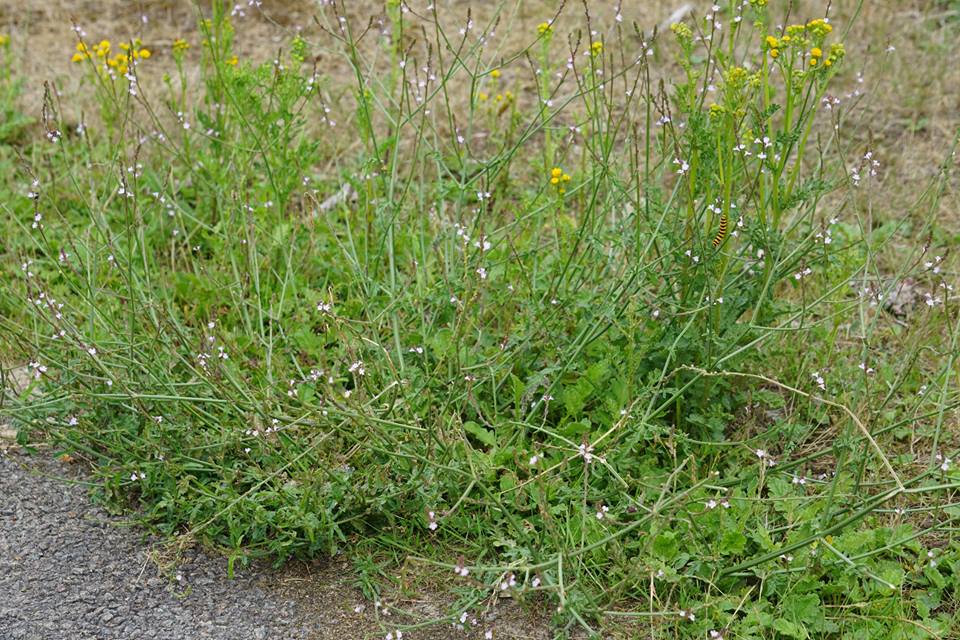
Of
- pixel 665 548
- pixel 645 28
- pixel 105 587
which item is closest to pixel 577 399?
pixel 665 548

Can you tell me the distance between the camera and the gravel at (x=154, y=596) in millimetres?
2738

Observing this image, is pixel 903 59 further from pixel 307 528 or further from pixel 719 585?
pixel 307 528

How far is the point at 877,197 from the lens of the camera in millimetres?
4637

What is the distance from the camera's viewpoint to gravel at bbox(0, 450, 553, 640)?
8.98 ft

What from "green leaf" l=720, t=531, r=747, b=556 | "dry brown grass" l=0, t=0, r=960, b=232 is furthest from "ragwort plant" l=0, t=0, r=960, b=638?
"dry brown grass" l=0, t=0, r=960, b=232

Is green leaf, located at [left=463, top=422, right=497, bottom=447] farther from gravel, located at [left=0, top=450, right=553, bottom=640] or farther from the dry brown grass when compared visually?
the dry brown grass

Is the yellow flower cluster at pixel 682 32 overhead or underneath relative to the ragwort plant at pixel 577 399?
overhead

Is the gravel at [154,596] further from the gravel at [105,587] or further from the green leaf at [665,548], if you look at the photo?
the green leaf at [665,548]

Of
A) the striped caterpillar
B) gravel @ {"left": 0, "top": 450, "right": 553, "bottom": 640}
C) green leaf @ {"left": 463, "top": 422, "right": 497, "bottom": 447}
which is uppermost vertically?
the striped caterpillar

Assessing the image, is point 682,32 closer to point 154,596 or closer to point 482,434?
point 482,434

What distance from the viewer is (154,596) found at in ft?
9.31

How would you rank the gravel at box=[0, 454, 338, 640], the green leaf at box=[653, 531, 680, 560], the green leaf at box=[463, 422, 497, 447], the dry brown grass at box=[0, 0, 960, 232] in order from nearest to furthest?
1. the gravel at box=[0, 454, 338, 640]
2. the green leaf at box=[653, 531, 680, 560]
3. the green leaf at box=[463, 422, 497, 447]
4. the dry brown grass at box=[0, 0, 960, 232]

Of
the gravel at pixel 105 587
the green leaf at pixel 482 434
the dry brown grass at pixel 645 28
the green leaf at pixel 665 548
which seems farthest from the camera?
the dry brown grass at pixel 645 28

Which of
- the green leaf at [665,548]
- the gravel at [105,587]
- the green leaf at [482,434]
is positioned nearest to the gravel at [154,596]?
the gravel at [105,587]
